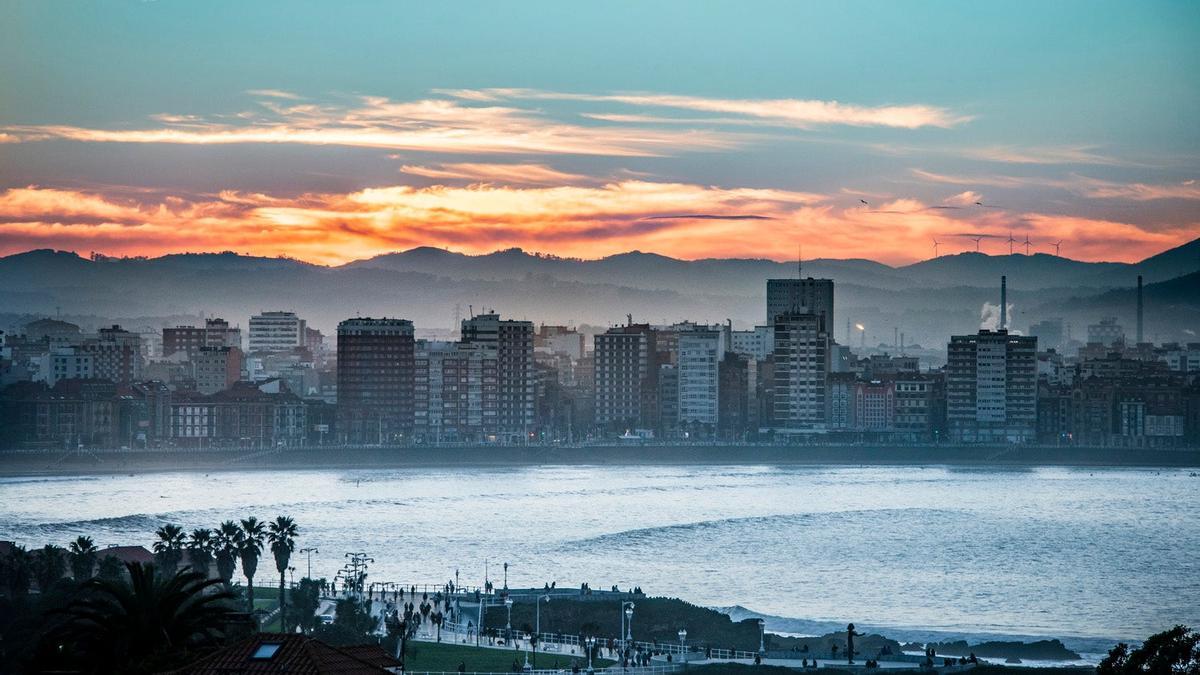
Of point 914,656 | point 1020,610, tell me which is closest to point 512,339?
point 1020,610

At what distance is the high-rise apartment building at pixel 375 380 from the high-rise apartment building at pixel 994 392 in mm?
28105

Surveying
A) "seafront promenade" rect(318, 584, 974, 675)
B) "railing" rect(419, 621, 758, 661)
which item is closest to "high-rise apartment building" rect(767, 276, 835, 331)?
"seafront promenade" rect(318, 584, 974, 675)

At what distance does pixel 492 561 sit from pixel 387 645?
1818 centimetres

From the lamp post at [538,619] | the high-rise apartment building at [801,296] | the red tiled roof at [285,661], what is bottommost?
the lamp post at [538,619]

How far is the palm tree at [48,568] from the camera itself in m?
31.0

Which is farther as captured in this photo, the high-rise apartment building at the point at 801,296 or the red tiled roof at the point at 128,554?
the high-rise apartment building at the point at 801,296

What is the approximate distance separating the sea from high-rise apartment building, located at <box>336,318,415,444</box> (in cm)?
1141

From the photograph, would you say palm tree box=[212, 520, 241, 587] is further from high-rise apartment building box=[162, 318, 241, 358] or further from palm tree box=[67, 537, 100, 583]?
high-rise apartment building box=[162, 318, 241, 358]

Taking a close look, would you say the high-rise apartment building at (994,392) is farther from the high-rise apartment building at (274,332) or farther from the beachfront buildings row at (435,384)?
the high-rise apartment building at (274,332)

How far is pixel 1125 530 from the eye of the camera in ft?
193

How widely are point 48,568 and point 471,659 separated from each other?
7154 mm

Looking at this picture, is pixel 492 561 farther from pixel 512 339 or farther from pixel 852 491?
pixel 512 339

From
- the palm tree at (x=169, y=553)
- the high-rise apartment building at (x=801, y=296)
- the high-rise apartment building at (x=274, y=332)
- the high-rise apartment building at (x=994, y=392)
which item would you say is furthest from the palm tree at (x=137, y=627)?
the high-rise apartment building at (x=274, y=332)

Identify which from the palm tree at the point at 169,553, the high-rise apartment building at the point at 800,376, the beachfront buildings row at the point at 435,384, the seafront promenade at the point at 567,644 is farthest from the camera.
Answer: the high-rise apartment building at the point at 800,376
